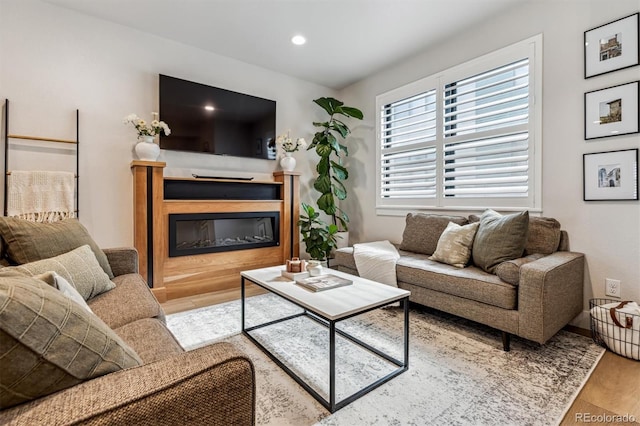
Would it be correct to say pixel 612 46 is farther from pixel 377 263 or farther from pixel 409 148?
pixel 377 263

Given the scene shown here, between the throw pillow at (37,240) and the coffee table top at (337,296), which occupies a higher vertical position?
the throw pillow at (37,240)

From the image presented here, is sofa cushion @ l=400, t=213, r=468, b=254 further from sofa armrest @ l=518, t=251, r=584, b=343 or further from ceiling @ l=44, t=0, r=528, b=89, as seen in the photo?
ceiling @ l=44, t=0, r=528, b=89

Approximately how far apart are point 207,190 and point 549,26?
11.4 feet

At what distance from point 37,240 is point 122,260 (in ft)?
1.61

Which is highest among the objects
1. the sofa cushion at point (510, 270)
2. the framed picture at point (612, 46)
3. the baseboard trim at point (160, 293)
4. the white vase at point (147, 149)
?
the framed picture at point (612, 46)

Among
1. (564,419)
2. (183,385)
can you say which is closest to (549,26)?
(564,419)

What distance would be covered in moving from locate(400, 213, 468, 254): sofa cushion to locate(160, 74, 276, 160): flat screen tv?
1.92 m

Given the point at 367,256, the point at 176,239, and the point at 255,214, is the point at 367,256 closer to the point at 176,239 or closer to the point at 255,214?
the point at 255,214

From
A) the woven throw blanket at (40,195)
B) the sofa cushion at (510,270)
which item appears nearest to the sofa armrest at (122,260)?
the woven throw blanket at (40,195)

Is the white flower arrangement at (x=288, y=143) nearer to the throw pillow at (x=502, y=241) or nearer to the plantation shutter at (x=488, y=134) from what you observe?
the plantation shutter at (x=488, y=134)

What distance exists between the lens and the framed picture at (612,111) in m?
2.10

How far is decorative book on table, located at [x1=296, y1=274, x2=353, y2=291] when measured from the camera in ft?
6.06

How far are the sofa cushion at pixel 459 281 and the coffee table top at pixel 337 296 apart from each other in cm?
62

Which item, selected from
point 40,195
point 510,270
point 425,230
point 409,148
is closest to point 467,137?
point 409,148
